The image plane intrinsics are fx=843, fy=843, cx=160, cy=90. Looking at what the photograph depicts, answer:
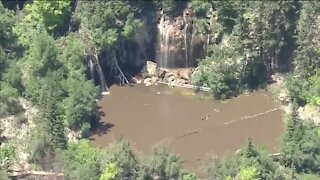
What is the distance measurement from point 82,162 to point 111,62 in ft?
56.0

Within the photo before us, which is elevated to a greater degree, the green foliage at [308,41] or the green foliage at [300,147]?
the green foliage at [308,41]

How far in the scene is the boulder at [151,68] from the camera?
73875 mm

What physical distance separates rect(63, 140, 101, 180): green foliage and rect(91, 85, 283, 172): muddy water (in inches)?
173

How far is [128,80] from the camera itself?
73.2 metres

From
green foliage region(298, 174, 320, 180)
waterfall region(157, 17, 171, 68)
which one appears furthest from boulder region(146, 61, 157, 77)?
green foliage region(298, 174, 320, 180)

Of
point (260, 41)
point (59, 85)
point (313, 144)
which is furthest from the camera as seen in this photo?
point (260, 41)

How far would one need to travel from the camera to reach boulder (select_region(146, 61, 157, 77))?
73.9 m

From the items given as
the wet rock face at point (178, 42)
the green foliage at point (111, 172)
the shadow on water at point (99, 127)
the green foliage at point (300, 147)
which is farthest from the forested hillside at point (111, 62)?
the green foliage at point (111, 172)

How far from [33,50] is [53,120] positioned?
1005cm

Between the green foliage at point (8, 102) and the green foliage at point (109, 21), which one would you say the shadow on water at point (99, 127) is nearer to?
the green foliage at point (8, 102)

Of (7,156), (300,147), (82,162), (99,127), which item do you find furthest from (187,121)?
(7,156)

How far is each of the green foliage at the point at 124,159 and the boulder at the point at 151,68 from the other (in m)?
18.2

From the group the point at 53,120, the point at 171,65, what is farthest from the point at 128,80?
the point at 53,120

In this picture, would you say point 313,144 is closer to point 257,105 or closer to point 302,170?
point 302,170
